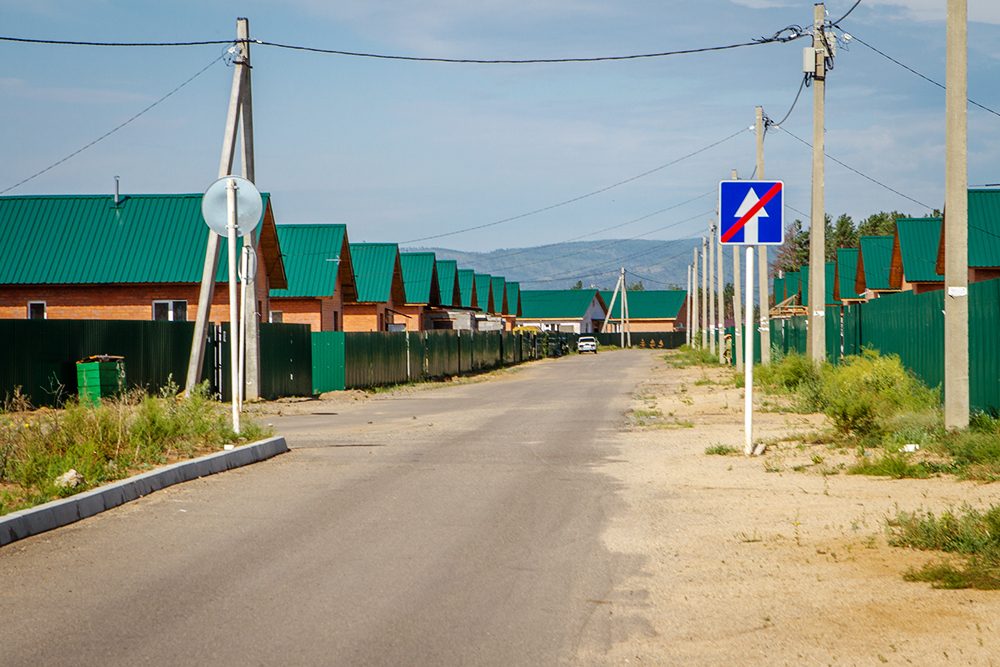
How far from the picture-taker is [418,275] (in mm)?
64625

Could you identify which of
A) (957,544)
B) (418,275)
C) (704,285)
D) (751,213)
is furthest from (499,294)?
(957,544)

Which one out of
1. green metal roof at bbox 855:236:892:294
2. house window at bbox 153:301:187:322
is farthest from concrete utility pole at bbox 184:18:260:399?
green metal roof at bbox 855:236:892:294

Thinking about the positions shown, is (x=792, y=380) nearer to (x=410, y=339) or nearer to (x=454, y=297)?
(x=410, y=339)

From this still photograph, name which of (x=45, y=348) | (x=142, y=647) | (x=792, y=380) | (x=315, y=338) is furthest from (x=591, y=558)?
(x=315, y=338)

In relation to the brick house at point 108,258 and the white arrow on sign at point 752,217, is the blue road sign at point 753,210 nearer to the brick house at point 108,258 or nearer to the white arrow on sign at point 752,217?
the white arrow on sign at point 752,217

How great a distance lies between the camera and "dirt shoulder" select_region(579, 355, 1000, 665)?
20.2ft

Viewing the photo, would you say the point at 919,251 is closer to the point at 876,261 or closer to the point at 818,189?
the point at 876,261

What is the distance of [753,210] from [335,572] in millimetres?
8629

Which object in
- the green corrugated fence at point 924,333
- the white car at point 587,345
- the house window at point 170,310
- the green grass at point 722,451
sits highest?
the house window at point 170,310

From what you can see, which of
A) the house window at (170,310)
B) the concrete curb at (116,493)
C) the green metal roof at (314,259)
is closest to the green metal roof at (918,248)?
the green metal roof at (314,259)

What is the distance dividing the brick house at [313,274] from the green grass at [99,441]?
32196 mm

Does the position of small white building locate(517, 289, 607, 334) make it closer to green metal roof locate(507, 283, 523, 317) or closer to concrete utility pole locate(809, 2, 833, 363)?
green metal roof locate(507, 283, 523, 317)

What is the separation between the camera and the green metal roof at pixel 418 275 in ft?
210

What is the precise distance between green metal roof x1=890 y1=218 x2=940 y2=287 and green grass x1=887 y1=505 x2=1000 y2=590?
36.6m
